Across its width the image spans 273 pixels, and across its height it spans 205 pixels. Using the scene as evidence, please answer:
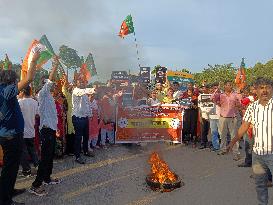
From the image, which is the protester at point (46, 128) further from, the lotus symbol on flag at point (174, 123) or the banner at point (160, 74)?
the banner at point (160, 74)

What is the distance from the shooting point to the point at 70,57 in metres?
9.53

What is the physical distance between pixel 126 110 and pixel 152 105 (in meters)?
1.05

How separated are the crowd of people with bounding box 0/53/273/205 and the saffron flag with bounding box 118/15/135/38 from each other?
1.97 meters

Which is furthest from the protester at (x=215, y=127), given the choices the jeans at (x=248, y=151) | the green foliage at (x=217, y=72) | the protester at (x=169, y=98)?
the green foliage at (x=217, y=72)

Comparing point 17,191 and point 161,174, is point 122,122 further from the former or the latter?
point 17,191

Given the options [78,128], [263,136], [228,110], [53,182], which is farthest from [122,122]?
[263,136]

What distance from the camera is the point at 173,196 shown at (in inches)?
232

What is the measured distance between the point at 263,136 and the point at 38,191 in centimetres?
368

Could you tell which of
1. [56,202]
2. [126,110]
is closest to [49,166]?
[56,202]

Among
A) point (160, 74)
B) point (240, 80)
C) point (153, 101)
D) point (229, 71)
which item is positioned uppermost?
point (229, 71)

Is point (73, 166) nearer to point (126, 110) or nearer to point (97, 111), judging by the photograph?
point (97, 111)

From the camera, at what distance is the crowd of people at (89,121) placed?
15.8 ft

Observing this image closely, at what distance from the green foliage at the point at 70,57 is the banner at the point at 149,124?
2345mm

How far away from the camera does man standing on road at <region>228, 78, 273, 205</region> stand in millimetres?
4617
